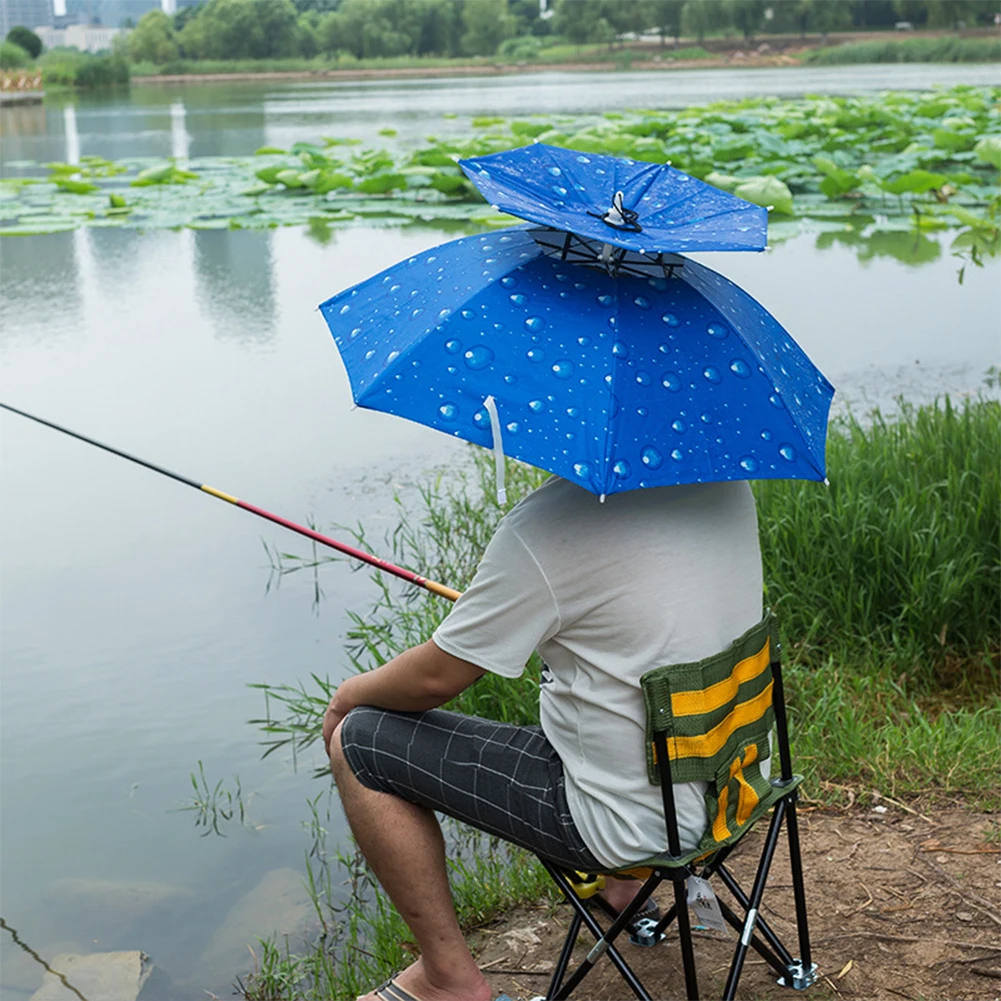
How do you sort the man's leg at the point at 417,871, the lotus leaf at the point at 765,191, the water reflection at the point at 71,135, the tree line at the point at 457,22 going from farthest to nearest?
the tree line at the point at 457,22, the water reflection at the point at 71,135, the lotus leaf at the point at 765,191, the man's leg at the point at 417,871

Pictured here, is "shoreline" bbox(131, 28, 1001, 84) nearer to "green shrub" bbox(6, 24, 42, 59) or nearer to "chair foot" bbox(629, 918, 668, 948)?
"green shrub" bbox(6, 24, 42, 59)

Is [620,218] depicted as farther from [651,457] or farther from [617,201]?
[651,457]

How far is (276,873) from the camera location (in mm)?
2139

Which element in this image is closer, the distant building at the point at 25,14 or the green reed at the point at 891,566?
the green reed at the point at 891,566

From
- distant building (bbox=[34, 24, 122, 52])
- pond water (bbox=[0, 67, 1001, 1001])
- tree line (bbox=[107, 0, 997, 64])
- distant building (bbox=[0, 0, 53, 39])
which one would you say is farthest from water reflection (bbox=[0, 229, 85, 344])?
distant building (bbox=[0, 0, 53, 39])

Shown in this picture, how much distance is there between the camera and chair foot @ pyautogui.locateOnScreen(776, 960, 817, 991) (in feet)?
5.08

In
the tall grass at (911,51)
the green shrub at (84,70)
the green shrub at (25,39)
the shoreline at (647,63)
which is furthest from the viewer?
the shoreline at (647,63)

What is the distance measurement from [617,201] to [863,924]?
103 cm

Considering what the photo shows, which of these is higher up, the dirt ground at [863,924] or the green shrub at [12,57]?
the green shrub at [12,57]

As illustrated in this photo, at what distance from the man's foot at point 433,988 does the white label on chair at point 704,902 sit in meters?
0.27

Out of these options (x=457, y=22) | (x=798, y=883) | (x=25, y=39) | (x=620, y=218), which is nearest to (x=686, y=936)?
(x=798, y=883)

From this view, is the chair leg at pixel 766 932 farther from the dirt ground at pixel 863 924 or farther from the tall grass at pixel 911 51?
the tall grass at pixel 911 51

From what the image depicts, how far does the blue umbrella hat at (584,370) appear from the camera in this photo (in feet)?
4.01

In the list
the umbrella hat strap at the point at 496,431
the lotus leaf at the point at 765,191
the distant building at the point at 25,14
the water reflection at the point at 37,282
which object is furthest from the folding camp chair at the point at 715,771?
the distant building at the point at 25,14
